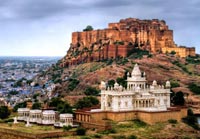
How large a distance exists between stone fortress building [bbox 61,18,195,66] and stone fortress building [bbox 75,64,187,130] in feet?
170

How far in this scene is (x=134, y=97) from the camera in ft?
238

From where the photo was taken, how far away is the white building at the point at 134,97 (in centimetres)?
7131

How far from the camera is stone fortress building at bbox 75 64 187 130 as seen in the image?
6994 centimetres

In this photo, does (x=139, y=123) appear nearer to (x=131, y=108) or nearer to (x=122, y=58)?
(x=131, y=108)

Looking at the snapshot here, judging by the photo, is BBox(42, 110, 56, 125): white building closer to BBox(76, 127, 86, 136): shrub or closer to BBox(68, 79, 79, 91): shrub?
BBox(76, 127, 86, 136): shrub

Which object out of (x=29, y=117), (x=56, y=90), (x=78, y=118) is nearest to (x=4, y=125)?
(x=29, y=117)

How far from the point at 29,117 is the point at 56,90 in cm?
3843

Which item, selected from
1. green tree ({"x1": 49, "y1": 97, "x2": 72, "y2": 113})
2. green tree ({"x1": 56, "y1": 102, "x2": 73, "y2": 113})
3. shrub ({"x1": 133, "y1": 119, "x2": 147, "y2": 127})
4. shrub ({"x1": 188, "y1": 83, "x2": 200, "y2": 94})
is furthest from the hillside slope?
shrub ({"x1": 133, "y1": 119, "x2": 147, "y2": 127})

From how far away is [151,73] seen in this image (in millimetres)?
110875

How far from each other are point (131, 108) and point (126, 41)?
58629 mm

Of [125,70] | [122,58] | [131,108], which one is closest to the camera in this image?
[131,108]

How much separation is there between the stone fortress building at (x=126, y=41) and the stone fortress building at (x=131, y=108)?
170ft

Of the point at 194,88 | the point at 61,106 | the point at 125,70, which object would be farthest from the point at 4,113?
the point at 194,88

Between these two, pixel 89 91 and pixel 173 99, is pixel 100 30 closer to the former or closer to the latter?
pixel 89 91
